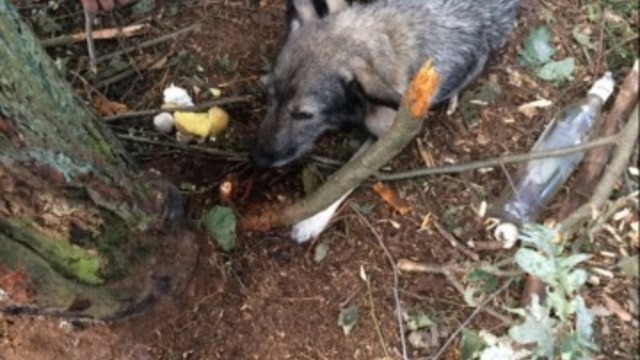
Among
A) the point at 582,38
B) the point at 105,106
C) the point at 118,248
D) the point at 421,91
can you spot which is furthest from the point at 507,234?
the point at 105,106

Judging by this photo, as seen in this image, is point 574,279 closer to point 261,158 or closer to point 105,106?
point 261,158

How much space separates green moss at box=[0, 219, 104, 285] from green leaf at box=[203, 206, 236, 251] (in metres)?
0.63

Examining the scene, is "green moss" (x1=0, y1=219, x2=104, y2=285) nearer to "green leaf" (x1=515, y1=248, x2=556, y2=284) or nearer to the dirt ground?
the dirt ground

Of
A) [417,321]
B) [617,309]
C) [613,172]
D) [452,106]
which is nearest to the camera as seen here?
[613,172]

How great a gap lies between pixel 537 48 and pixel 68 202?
2.51m

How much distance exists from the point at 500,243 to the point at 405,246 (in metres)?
0.42

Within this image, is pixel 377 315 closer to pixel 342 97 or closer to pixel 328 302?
pixel 328 302

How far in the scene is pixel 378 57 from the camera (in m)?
3.53

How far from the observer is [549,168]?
370 centimetres

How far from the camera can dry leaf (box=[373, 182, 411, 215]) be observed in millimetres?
3502

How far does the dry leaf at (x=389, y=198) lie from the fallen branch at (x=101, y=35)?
1.37m

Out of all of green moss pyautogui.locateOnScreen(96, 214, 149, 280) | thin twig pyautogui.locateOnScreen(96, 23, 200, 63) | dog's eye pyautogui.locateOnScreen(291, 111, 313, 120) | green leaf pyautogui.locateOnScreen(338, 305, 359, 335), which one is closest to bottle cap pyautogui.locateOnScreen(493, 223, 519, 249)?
green leaf pyautogui.locateOnScreen(338, 305, 359, 335)

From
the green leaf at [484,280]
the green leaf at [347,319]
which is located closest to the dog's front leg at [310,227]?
the green leaf at [347,319]

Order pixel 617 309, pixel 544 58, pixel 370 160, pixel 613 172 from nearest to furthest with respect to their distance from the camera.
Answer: pixel 370 160 → pixel 613 172 → pixel 617 309 → pixel 544 58
